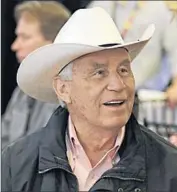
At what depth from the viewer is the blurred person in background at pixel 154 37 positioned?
313cm

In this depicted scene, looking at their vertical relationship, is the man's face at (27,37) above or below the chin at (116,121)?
below

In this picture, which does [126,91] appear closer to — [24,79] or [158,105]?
[24,79]

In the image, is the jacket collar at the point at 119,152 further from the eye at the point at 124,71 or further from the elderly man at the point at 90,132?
the eye at the point at 124,71

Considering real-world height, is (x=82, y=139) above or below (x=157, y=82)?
above

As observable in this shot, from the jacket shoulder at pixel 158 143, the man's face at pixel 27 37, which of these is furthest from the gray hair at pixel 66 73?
the man's face at pixel 27 37

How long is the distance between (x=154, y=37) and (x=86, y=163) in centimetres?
122

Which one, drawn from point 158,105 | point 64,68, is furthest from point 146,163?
point 158,105

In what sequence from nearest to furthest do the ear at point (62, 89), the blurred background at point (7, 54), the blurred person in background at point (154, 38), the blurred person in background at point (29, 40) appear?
the ear at point (62, 89) → the blurred person in background at point (154, 38) → the blurred person in background at point (29, 40) → the blurred background at point (7, 54)

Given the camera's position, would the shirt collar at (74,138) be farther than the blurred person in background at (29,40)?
No

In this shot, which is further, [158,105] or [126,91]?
[158,105]

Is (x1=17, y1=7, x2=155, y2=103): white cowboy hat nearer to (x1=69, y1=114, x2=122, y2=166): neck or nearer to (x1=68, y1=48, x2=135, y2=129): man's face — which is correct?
(x1=68, y1=48, x2=135, y2=129): man's face

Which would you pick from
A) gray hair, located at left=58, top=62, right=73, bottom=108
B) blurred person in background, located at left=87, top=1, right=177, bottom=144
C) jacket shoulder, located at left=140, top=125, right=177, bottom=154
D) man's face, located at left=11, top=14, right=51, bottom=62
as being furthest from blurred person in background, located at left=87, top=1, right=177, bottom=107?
gray hair, located at left=58, top=62, right=73, bottom=108

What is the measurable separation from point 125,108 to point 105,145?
0.16m

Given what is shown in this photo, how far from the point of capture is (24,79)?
2242 millimetres
